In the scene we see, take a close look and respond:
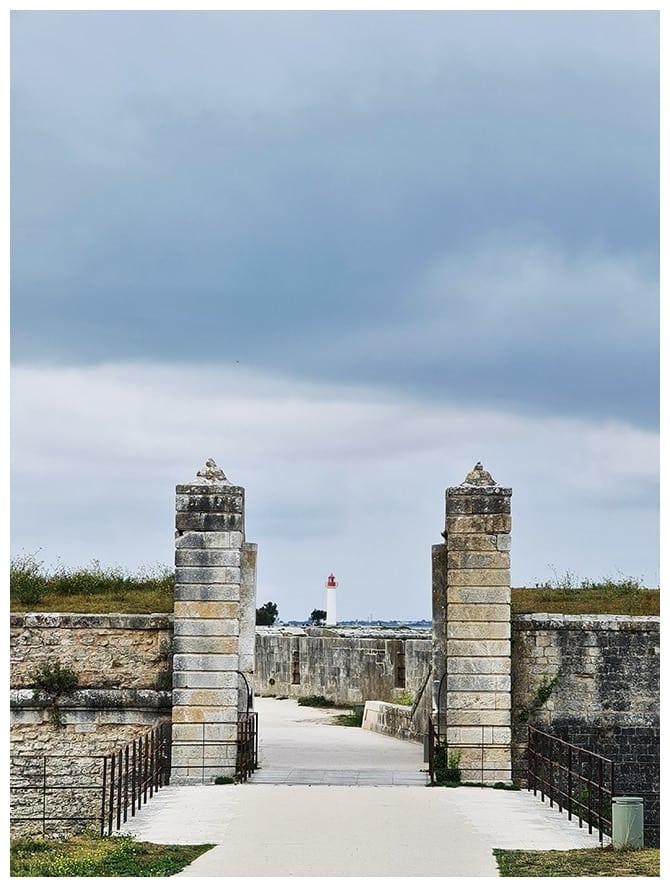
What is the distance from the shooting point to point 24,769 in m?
16.1

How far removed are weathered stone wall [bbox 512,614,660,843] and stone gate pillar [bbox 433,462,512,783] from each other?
1.88 feet

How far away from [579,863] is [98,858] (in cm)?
369

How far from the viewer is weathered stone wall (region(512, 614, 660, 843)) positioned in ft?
52.4

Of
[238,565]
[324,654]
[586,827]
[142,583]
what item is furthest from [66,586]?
[324,654]

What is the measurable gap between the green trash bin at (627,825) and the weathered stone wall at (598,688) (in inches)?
183

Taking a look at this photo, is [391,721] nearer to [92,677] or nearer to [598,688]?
[598,688]

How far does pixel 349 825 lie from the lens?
12.1m

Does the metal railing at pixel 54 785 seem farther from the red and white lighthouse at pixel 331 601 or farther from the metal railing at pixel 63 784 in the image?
the red and white lighthouse at pixel 331 601

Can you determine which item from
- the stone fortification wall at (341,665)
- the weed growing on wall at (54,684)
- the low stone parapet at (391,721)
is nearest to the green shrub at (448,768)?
the weed growing on wall at (54,684)

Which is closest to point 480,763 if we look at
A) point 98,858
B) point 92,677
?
point 92,677

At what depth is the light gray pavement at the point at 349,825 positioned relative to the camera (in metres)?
10.2

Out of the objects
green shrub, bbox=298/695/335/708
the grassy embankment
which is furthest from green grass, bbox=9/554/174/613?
green shrub, bbox=298/695/335/708

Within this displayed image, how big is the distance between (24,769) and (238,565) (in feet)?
11.9

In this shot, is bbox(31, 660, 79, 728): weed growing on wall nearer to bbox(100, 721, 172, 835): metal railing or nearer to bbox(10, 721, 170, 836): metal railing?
bbox(10, 721, 170, 836): metal railing
